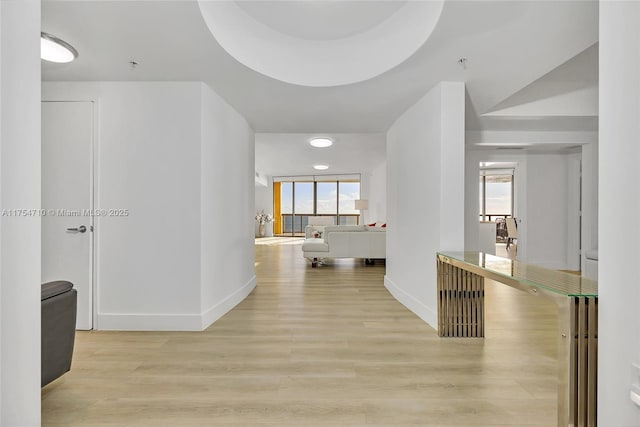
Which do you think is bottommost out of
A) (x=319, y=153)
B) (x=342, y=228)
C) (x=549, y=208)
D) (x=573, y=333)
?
(x=573, y=333)

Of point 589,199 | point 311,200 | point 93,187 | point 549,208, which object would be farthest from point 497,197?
point 93,187

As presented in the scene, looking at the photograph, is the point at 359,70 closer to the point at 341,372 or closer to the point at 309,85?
the point at 309,85

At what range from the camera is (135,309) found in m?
2.91

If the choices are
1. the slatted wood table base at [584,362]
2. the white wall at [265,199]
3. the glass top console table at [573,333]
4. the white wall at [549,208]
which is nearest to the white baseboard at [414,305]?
the glass top console table at [573,333]

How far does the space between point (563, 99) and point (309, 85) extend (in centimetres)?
317

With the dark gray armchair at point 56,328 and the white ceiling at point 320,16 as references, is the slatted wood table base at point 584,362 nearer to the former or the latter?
the white ceiling at point 320,16

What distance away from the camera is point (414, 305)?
333cm

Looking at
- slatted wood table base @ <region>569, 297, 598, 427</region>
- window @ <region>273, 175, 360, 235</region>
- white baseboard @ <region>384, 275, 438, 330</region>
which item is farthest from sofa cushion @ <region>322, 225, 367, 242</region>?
window @ <region>273, 175, 360, 235</region>

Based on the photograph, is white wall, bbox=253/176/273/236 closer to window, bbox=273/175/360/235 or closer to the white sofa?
window, bbox=273/175/360/235

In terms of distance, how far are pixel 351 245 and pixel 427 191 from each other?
3186mm

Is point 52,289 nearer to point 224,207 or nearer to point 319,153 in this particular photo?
point 224,207

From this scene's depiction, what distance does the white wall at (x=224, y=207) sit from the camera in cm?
301
